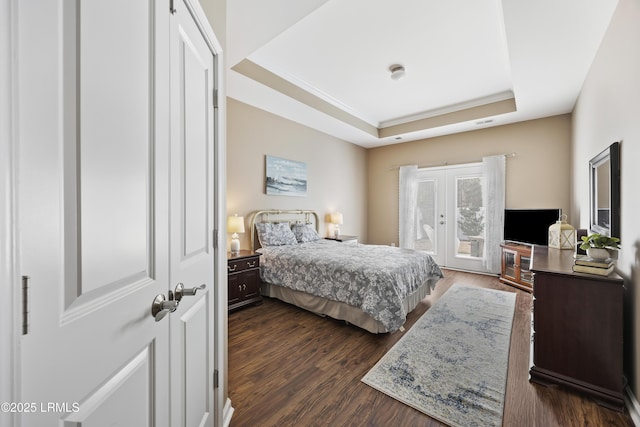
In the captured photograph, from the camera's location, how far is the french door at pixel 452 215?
17.1 ft

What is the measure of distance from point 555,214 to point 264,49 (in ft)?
15.1

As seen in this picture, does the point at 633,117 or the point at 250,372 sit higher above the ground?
the point at 633,117

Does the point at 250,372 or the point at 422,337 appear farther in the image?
the point at 422,337

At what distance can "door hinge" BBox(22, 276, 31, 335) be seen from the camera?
0.47 metres

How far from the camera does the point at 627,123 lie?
5.92 feet

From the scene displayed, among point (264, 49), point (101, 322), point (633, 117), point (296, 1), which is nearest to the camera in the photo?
point (101, 322)

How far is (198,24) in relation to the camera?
1.20 meters

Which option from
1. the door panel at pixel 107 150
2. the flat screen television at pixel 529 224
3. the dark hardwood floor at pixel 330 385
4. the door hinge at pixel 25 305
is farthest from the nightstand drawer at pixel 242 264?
the flat screen television at pixel 529 224

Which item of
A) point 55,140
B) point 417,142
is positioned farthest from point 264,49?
point 417,142

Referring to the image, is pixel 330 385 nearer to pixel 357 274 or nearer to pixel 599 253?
pixel 357 274

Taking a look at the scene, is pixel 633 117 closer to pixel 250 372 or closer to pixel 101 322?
pixel 101 322

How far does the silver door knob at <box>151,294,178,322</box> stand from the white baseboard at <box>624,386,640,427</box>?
257 centimetres

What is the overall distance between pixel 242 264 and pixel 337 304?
4.14ft

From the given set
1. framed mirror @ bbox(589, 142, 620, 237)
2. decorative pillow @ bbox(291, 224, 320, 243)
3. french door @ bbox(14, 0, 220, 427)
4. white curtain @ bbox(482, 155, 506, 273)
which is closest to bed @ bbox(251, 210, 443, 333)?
decorative pillow @ bbox(291, 224, 320, 243)
